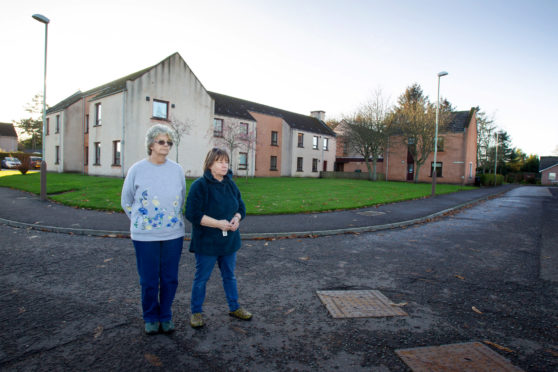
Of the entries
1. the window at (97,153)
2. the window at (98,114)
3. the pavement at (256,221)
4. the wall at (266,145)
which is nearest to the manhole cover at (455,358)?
the pavement at (256,221)

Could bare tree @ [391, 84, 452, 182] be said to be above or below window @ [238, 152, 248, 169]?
above

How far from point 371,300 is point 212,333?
2.00m

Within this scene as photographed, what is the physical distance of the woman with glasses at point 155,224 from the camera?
3078mm

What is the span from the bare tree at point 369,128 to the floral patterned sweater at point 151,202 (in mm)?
35501

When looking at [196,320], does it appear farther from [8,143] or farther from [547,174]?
[8,143]

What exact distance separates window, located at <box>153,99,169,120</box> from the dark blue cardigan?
24.6m

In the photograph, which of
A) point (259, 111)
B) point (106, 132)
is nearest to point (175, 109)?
point (106, 132)

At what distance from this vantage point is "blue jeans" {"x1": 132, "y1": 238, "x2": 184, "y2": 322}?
3.08 m

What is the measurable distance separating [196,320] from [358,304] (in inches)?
75.0

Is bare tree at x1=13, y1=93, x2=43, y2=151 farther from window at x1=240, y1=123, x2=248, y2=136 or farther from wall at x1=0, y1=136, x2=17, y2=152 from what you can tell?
window at x1=240, y1=123, x2=248, y2=136

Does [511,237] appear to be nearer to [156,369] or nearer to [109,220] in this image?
[156,369]

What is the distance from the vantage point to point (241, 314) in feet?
11.2

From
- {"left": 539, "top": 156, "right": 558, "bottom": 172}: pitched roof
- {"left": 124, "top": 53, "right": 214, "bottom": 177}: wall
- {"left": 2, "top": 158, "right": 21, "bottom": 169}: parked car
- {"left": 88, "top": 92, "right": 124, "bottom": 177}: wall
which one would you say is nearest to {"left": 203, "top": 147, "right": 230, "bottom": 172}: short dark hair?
{"left": 124, "top": 53, "right": 214, "bottom": 177}: wall

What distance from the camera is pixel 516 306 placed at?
3.87 metres
